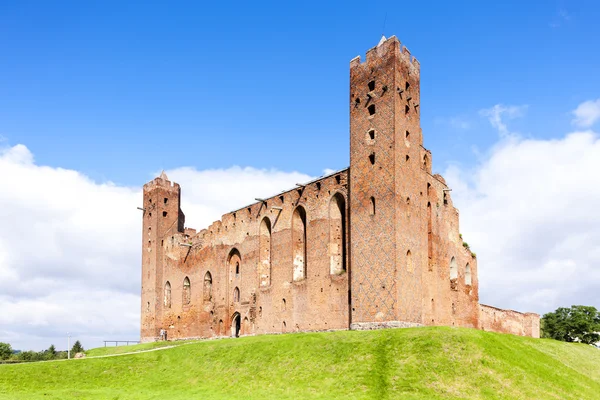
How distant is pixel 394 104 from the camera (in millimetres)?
28719

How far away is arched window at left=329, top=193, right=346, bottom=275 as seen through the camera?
101 feet

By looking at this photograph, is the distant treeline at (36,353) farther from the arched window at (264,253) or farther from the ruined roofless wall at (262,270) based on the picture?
the arched window at (264,253)

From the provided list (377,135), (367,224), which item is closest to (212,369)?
(367,224)

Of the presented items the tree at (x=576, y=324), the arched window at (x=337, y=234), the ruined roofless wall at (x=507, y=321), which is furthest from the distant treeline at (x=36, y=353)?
the tree at (x=576, y=324)

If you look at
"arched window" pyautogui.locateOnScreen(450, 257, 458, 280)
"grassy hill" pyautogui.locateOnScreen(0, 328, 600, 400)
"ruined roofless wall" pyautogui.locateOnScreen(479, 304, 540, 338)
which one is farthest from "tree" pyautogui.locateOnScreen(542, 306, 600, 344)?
"grassy hill" pyautogui.locateOnScreen(0, 328, 600, 400)

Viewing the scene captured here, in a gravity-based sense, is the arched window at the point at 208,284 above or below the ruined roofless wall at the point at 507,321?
above

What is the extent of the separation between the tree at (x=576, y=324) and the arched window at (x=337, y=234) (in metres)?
28.9

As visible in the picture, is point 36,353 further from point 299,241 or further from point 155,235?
point 299,241

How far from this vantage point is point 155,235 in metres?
45.8

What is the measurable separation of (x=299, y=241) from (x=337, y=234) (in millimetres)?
3542

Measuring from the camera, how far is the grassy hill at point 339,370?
1877 cm

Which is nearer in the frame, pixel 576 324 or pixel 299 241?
pixel 299 241

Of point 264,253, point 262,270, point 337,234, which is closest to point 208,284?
point 262,270

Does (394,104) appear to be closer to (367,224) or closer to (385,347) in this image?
(367,224)
